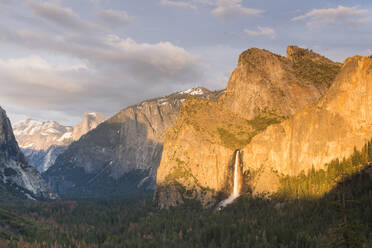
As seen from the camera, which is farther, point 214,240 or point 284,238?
point 214,240

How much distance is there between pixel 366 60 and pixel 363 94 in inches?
647

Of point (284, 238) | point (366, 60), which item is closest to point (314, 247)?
point (284, 238)

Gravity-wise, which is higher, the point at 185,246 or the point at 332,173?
the point at 332,173

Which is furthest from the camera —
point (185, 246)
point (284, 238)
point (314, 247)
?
point (185, 246)

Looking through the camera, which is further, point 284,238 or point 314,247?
point 284,238

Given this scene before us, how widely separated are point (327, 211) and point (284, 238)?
2269 centimetres

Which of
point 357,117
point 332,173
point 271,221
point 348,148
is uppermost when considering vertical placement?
point 357,117

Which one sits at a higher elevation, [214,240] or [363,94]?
[363,94]

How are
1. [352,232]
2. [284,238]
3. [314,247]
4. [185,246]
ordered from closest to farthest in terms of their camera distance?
[352,232] < [314,247] < [284,238] < [185,246]

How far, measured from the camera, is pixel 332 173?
637ft

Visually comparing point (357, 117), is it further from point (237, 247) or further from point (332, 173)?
point (237, 247)

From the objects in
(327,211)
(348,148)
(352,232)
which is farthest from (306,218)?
(352,232)

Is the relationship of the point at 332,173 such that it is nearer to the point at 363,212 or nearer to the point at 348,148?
the point at 348,148

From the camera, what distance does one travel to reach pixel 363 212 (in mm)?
158375
